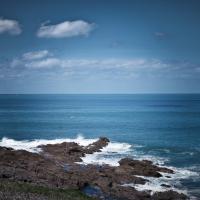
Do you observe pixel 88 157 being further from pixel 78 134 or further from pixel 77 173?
pixel 78 134

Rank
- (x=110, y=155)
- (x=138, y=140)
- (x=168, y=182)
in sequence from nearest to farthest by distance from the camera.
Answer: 1. (x=168, y=182)
2. (x=110, y=155)
3. (x=138, y=140)

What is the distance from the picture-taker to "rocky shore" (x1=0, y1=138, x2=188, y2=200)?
51.8 m

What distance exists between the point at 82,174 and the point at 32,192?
15883 mm

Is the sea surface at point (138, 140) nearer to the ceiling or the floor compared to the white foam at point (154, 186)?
nearer to the ceiling

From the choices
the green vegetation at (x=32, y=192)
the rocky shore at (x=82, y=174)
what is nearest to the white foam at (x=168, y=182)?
the rocky shore at (x=82, y=174)

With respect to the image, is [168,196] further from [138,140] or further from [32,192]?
[138,140]

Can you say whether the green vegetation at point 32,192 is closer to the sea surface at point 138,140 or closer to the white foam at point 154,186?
the white foam at point 154,186

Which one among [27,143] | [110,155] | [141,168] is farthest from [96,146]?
[141,168]

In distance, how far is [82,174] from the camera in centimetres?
5997

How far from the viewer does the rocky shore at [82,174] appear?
51812mm

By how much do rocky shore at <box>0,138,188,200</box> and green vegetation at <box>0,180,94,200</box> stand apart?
10.2ft

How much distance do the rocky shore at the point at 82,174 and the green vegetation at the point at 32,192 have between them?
10.2 ft

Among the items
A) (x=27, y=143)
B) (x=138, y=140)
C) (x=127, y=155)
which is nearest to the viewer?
(x=127, y=155)

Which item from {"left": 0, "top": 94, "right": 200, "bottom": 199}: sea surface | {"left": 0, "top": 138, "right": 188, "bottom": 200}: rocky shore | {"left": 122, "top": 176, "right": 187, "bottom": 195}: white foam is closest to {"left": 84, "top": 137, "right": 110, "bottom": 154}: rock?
{"left": 0, "top": 94, "right": 200, "bottom": 199}: sea surface
